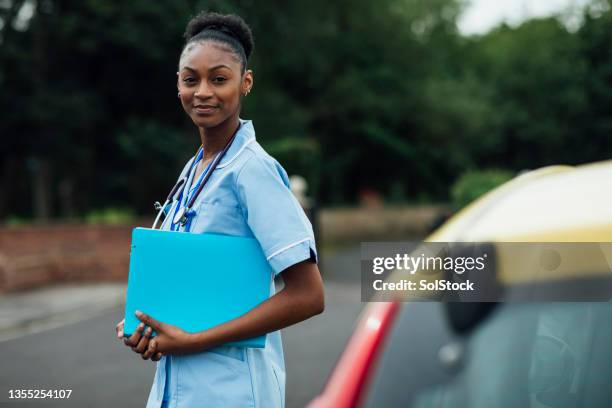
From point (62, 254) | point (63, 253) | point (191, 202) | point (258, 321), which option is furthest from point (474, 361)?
point (63, 253)

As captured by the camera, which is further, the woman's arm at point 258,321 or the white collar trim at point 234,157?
the white collar trim at point 234,157

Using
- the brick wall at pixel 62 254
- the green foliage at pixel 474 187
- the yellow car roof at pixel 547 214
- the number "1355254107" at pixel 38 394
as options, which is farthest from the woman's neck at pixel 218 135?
the green foliage at pixel 474 187

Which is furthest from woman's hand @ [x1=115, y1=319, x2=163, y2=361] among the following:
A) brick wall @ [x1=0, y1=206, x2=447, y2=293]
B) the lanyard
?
brick wall @ [x1=0, y1=206, x2=447, y2=293]

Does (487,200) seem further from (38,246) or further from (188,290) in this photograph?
(38,246)

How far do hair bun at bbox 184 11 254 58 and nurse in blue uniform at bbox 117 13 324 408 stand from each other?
0.07 m

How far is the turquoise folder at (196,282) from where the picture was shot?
1975 millimetres

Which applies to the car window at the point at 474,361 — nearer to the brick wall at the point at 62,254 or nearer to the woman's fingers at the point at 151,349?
the woman's fingers at the point at 151,349

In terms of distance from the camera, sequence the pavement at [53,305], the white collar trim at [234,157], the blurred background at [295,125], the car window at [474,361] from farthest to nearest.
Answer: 1. the blurred background at [295,125]
2. the pavement at [53,305]
3. the white collar trim at [234,157]
4. the car window at [474,361]

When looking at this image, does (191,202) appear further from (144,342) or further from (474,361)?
(474,361)

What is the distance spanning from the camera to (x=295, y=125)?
28984 mm

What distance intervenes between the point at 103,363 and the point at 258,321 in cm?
654

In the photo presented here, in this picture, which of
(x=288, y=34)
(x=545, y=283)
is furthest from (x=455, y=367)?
(x=288, y=34)

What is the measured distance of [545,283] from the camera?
50.8 inches

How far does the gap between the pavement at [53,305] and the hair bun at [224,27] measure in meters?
8.30
